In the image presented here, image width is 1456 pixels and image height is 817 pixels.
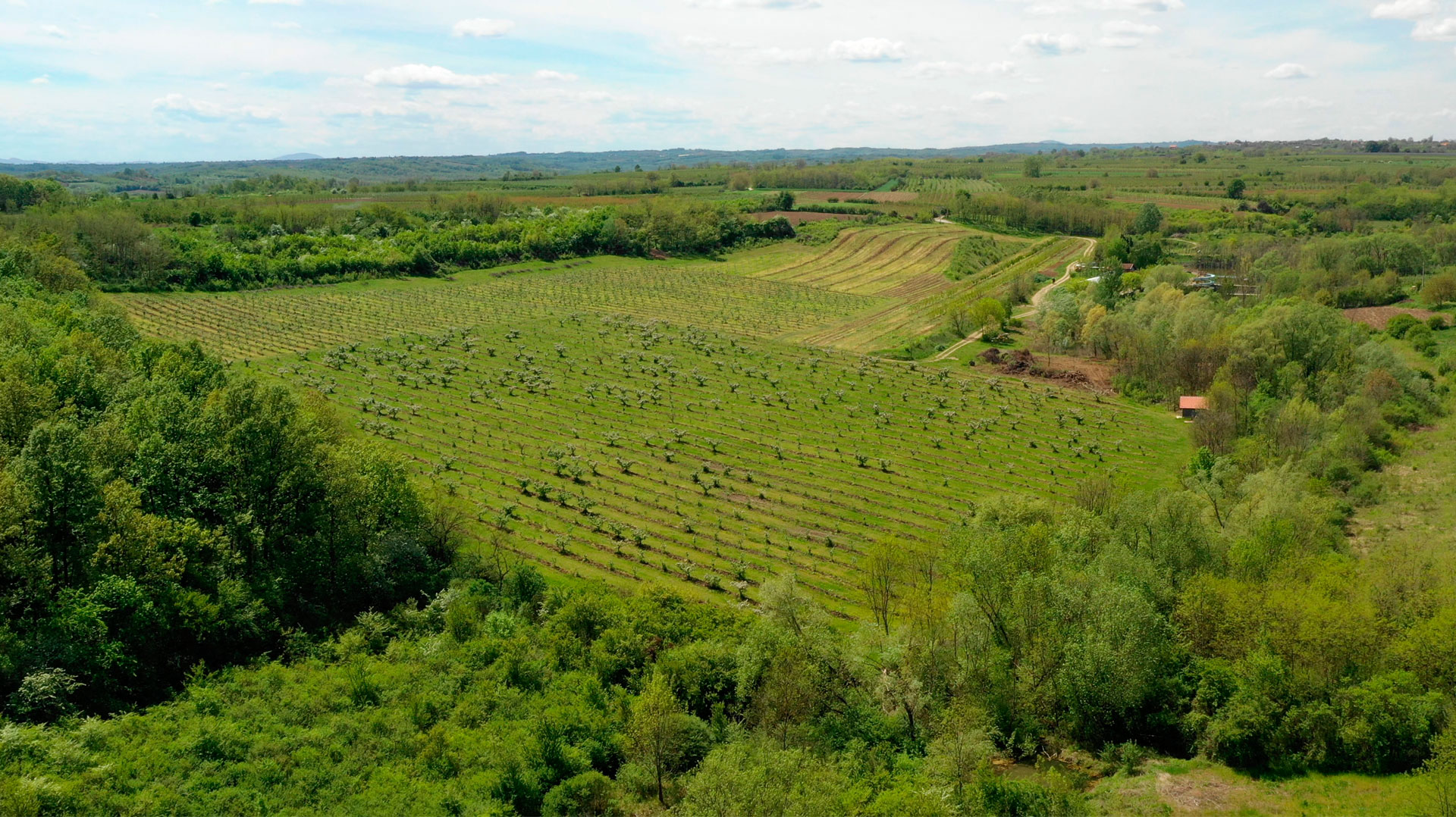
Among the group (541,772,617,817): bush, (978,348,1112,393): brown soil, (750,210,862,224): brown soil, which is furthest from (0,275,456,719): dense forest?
(750,210,862,224): brown soil

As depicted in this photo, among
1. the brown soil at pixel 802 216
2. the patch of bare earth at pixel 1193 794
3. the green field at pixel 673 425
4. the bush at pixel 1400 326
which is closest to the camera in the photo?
the patch of bare earth at pixel 1193 794

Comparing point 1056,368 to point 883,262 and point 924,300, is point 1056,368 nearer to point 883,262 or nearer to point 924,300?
point 924,300

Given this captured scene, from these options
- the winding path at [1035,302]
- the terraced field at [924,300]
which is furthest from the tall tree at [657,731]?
the terraced field at [924,300]

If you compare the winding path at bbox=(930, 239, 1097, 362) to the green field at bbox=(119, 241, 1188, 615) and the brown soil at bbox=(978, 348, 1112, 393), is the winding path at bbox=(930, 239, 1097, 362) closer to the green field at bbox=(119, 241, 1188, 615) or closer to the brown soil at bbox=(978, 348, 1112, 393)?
the brown soil at bbox=(978, 348, 1112, 393)

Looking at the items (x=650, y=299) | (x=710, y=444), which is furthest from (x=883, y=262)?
(x=710, y=444)

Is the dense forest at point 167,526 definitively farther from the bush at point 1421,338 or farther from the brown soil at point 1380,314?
the brown soil at point 1380,314

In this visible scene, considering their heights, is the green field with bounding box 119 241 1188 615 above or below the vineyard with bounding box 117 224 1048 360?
below
